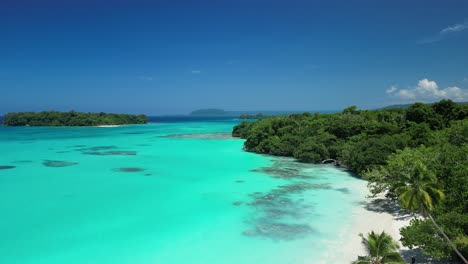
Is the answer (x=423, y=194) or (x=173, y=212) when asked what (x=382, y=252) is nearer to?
(x=423, y=194)

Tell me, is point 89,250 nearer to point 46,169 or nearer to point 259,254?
point 259,254

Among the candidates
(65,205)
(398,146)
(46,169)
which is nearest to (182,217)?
(65,205)

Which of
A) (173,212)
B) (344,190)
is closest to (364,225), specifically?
(344,190)

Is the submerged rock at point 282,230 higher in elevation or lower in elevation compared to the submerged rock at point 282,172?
lower

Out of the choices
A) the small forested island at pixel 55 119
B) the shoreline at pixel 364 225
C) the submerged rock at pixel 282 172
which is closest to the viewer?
the shoreline at pixel 364 225

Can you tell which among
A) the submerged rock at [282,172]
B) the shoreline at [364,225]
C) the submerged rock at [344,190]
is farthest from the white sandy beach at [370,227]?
the submerged rock at [282,172]

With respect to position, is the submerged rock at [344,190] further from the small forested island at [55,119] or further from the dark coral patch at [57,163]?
the small forested island at [55,119]
